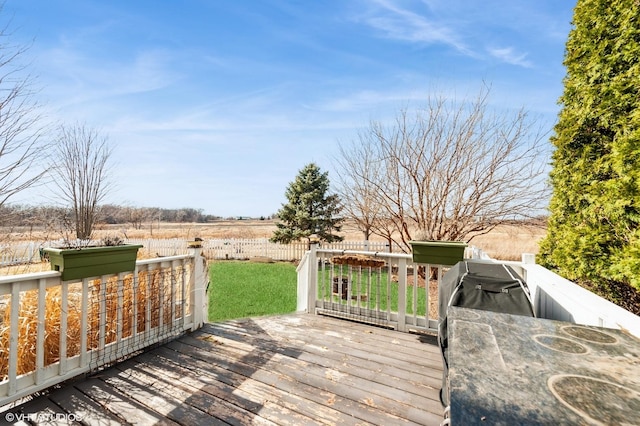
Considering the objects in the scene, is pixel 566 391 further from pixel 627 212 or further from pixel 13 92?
pixel 13 92

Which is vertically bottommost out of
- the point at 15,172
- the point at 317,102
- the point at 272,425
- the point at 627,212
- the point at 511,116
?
the point at 272,425

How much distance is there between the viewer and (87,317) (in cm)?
240

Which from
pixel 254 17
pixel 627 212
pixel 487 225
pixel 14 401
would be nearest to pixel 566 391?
pixel 627 212

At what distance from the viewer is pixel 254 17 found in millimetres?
5367

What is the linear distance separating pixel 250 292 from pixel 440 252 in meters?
4.34

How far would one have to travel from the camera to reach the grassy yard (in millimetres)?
4816

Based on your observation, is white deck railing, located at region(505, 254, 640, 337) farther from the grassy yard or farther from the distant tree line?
the distant tree line

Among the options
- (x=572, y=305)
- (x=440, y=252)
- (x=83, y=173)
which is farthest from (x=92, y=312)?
(x=83, y=173)

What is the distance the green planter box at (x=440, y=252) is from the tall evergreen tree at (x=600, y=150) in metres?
0.99

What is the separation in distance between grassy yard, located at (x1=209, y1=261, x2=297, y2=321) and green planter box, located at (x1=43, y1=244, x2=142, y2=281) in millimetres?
2149

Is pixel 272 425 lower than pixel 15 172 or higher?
lower

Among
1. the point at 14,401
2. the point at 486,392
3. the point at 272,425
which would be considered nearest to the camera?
the point at 486,392

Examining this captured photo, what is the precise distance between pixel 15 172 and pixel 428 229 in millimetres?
8196

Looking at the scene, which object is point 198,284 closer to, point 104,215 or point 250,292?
point 250,292
